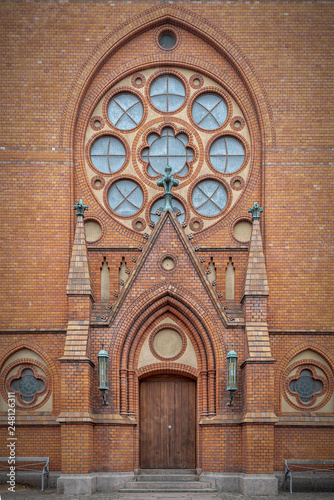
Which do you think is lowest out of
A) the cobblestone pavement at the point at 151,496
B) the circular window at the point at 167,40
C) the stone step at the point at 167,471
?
the cobblestone pavement at the point at 151,496

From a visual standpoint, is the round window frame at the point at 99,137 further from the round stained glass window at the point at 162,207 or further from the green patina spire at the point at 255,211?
the green patina spire at the point at 255,211

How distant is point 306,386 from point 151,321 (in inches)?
166

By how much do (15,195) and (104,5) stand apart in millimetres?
5753

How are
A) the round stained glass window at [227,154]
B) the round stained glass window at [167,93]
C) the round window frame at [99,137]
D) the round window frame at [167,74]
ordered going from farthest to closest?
the round stained glass window at [167,93]
the round window frame at [167,74]
the round stained glass window at [227,154]
the round window frame at [99,137]

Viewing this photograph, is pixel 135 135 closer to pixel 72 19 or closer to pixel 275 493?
pixel 72 19

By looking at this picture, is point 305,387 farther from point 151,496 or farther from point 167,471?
point 151,496

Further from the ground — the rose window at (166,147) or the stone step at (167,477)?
the rose window at (166,147)

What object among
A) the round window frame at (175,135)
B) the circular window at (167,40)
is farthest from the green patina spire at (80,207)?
the circular window at (167,40)

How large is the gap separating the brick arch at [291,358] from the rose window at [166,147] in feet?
12.9

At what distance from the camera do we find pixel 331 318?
16.4 m

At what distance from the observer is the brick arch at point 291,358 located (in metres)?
16.1

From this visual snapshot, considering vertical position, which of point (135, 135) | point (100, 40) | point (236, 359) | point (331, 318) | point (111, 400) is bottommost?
point (111, 400)

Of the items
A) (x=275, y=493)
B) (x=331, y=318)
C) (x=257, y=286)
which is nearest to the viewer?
(x=275, y=493)

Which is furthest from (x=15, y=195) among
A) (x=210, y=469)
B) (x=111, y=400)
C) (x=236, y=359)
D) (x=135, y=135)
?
(x=210, y=469)
